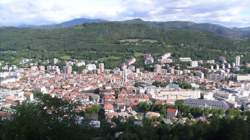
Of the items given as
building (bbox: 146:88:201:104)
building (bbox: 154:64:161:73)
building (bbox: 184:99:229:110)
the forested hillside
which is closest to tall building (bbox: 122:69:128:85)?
building (bbox: 154:64:161:73)

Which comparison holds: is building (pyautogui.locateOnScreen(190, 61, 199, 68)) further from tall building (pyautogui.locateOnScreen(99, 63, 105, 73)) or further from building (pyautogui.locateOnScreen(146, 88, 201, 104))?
building (pyautogui.locateOnScreen(146, 88, 201, 104))

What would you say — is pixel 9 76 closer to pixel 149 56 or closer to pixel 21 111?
pixel 149 56

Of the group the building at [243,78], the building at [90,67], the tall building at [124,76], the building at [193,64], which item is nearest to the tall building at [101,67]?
the building at [90,67]

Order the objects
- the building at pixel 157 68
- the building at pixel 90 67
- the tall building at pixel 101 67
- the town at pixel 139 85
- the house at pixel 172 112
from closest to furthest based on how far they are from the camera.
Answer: the house at pixel 172 112 < the town at pixel 139 85 < the tall building at pixel 101 67 < the building at pixel 157 68 < the building at pixel 90 67

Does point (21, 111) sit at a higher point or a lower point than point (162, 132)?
higher

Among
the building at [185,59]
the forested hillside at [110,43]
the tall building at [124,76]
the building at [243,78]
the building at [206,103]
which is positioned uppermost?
the forested hillside at [110,43]

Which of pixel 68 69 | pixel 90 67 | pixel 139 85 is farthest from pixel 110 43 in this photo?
pixel 139 85

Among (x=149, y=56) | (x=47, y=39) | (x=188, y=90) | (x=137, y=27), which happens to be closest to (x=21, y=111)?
(x=188, y=90)

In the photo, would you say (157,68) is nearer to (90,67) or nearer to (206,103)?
(90,67)

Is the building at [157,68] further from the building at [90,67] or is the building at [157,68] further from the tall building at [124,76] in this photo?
the building at [90,67]
